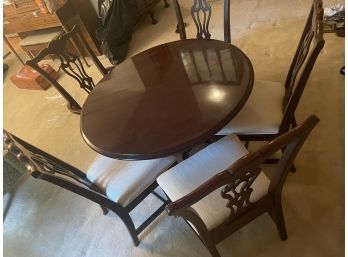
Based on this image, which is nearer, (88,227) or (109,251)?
(109,251)

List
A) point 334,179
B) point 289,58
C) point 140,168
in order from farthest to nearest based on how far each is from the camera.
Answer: point 289,58
point 334,179
point 140,168

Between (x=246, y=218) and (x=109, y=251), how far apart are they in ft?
3.00

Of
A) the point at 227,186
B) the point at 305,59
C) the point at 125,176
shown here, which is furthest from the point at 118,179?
the point at 305,59

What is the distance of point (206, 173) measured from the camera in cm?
128

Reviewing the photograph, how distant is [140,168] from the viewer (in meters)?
1.42

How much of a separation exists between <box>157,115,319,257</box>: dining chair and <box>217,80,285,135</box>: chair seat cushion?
4.1 inches

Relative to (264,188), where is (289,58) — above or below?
below

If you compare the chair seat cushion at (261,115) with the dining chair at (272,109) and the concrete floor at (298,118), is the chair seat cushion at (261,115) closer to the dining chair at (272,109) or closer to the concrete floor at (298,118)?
the dining chair at (272,109)

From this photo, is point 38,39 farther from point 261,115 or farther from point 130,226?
point 261,115

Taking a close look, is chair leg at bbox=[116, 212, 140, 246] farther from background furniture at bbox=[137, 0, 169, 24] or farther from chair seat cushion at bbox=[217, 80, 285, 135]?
background furniture at bbox=[137, 0, 169, 24]

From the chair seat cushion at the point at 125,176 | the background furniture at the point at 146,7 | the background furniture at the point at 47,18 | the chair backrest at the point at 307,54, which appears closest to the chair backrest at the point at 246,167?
the chair backrest at the point at 307,54

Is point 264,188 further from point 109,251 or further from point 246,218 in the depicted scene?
point 109,251

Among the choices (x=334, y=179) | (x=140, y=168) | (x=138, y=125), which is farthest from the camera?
(x=334, y=179)

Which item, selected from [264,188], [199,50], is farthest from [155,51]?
[264,188]
